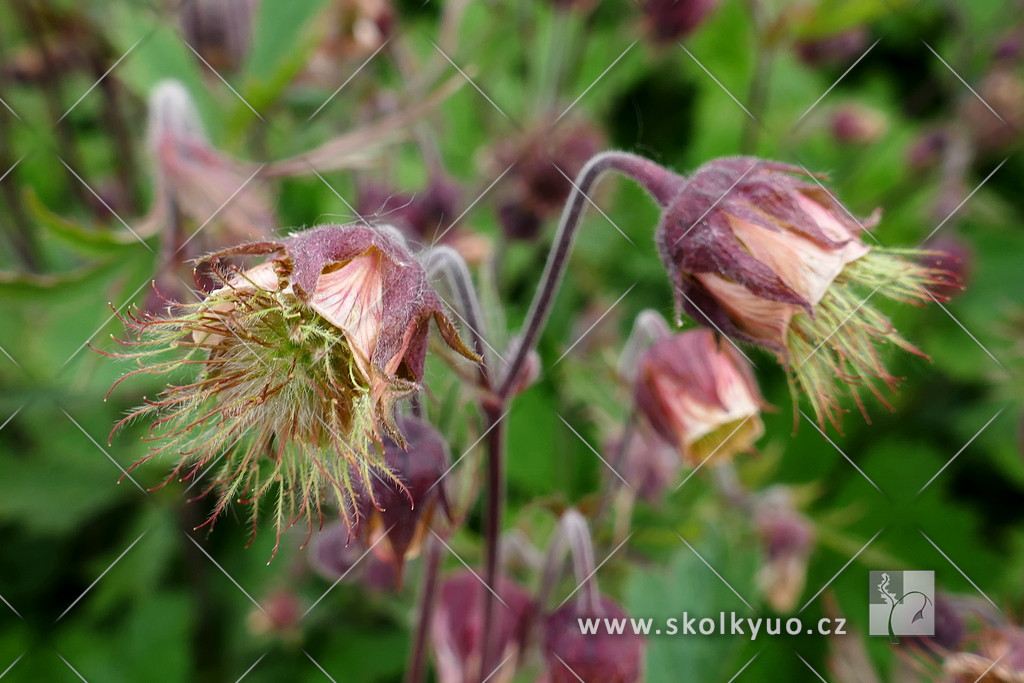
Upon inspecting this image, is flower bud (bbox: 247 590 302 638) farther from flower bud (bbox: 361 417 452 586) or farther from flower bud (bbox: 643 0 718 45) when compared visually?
flower bud (bbox: 643 0 718 45)

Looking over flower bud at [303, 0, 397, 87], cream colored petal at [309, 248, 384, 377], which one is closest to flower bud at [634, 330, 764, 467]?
cream colored petal at [309, 248, 384, 377]

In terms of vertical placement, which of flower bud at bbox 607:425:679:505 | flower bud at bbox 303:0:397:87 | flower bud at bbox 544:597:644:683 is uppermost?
flower bud at bbox 303:0:397:87

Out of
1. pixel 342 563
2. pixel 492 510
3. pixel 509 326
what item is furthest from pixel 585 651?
pixel 509 326

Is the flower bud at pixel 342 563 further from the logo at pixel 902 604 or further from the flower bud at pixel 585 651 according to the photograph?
the logo at pixel 902 604

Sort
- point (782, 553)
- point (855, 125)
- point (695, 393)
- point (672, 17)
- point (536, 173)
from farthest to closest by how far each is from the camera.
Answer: point (855, 125) < point (672, 17) < point (536, 173) < point (782, 553) < point (695, 393)

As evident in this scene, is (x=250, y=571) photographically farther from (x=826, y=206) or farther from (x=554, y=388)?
(x=826, y=206)

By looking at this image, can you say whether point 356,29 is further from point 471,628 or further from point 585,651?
point 585,651

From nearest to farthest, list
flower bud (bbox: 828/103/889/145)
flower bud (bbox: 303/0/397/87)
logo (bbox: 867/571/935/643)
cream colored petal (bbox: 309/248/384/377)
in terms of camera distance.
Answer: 1. cream colored petal (bbox: 309/248/384/377)
2. logo (bbox: 867/571/935/643)
3. flower bud (bbox: 303/0/397/87)
4. flower bud (bbox: 828/103/889/145)
